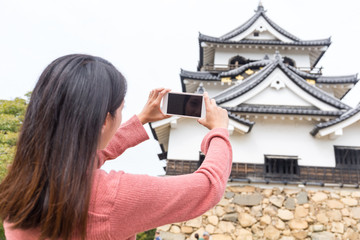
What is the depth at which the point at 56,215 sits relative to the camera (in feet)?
2.27

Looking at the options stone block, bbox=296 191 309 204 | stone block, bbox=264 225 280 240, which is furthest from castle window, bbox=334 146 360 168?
stone block, bbox=264 225 280 240

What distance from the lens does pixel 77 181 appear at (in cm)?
71

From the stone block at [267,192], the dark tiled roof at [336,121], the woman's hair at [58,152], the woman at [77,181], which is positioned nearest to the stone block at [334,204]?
the stone block at [267,192]

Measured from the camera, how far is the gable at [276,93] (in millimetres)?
9148

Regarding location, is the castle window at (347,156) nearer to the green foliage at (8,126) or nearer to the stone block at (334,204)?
the stone block at (334,204)

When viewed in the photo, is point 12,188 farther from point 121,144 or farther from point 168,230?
point 168,230

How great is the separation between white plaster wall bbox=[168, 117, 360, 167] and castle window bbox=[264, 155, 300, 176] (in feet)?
0.51

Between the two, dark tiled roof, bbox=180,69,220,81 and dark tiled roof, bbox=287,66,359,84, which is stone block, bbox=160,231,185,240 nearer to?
dark tiled roof, bbox=180,69,220,81

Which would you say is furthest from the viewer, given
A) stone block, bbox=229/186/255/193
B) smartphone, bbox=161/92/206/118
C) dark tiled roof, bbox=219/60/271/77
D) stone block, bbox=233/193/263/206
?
dark tiled roof, bbox=219/60/271/77

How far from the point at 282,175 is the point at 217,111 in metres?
7.92

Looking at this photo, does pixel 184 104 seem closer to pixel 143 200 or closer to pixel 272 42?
pixel 143 200

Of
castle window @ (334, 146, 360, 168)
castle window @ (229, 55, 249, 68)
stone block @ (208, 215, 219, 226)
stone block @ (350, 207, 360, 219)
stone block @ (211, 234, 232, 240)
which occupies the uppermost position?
castle window @ (229, 55, 249, 68)

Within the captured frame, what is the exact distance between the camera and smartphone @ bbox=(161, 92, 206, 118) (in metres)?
1.16

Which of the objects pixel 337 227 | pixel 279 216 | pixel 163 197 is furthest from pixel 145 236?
pixel 163 197
